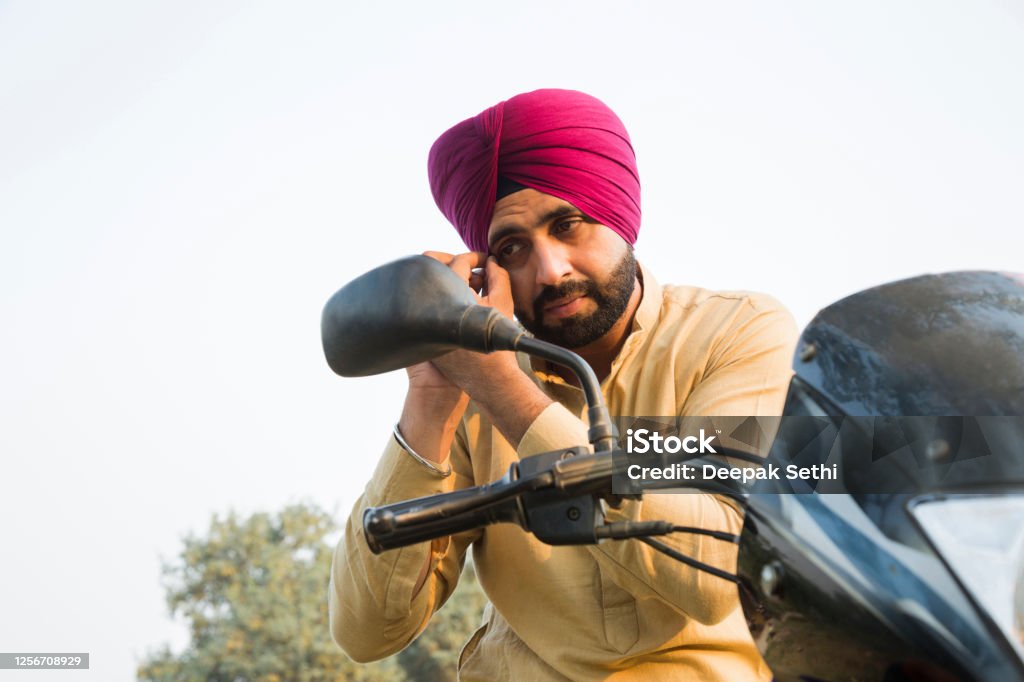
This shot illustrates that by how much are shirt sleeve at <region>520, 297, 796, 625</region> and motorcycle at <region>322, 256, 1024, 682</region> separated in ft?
0.63

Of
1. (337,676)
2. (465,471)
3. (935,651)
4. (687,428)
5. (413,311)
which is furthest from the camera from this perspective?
(337,676)

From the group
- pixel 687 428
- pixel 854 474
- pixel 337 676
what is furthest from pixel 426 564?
pixel 337 676

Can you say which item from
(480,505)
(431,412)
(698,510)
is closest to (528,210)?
(431,412)

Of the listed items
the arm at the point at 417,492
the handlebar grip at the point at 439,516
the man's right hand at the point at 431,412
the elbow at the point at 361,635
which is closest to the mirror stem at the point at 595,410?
the handlebar grip at the point at 439,516

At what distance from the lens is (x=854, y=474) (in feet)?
3.42

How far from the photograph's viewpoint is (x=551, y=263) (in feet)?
8.66

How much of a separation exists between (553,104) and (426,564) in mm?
1303

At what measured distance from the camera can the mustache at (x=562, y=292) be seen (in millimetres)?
2623

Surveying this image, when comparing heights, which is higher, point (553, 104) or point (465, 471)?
point (553, 104)

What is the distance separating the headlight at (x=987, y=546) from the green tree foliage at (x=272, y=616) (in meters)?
17.8

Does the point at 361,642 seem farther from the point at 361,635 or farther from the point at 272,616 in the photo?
the point at 272,616

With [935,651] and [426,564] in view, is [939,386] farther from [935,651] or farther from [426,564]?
[426,564]

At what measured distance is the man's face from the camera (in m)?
2.63

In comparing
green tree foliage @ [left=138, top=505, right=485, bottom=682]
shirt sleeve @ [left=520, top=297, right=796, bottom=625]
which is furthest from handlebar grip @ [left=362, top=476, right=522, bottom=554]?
green tree foliage @ [left=138, top=505, right=485, bottom=682]
